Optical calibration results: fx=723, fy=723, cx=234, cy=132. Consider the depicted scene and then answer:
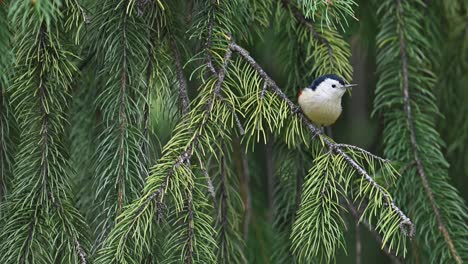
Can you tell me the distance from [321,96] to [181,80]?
401mm

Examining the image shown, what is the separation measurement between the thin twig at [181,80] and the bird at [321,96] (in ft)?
1.11

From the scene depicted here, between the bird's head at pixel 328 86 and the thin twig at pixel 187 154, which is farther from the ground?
the bird's head at pixel 328 86

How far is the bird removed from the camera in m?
1.84

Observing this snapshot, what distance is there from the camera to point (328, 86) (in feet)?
6.33

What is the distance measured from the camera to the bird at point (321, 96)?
1.84 metres

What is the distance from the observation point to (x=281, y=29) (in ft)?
6.52

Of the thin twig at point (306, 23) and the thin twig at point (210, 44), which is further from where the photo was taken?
the thin twig at point (306, 23)

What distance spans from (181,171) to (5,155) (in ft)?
1.51

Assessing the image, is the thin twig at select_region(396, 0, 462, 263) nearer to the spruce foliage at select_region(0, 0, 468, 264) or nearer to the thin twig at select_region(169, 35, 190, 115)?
the spruce foliage at select_region(0, 0, 468, 264)

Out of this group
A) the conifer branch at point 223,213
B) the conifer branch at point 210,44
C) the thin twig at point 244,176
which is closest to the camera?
the conifer branch at point 210,44

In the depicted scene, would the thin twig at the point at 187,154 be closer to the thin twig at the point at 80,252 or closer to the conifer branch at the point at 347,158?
the conifer branch at the point at 347,158

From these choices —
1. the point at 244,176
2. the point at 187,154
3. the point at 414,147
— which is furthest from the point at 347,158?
the point at 244,176

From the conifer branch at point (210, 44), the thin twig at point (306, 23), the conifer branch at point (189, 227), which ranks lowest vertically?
the conifer branch at point (189, 227)

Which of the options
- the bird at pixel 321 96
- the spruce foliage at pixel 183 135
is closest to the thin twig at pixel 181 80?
the spruce foliage at pixel 183 135
